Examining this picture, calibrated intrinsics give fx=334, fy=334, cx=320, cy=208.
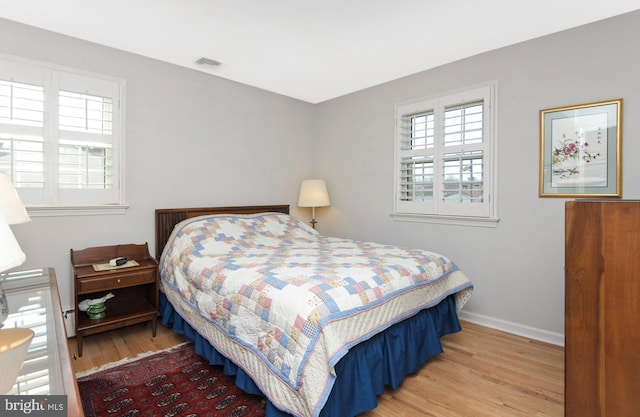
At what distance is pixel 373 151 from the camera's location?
3854 mm

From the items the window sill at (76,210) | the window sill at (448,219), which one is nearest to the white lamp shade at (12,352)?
the window sill at (76,210)

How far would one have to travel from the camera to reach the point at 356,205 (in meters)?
4.05

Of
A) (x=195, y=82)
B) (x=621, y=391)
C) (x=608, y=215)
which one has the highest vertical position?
(x=195, y=82)

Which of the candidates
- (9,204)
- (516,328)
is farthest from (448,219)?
(9,204)

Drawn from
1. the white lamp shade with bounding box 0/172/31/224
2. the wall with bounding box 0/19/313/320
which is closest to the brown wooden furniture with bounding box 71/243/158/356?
the wall with bounding box 0/19/313/320

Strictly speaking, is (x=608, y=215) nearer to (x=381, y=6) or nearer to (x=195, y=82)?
(x=381, y=6)

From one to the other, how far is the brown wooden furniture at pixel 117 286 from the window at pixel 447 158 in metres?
2.49

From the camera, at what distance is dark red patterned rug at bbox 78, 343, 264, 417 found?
1825mm

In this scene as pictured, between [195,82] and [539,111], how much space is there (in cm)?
312

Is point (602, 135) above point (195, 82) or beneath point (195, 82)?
beneath

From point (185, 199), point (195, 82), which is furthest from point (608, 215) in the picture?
point (195, 82)

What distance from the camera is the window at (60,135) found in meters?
2.44

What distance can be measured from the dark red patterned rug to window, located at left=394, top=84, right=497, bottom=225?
2.34 m

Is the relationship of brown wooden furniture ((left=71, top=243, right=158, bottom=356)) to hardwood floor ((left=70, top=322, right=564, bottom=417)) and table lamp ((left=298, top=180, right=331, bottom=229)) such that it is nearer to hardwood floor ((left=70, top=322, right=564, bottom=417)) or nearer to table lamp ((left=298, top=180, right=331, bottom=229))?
hardwood floor ((left=70, top=322, right=564, bottom=417))
